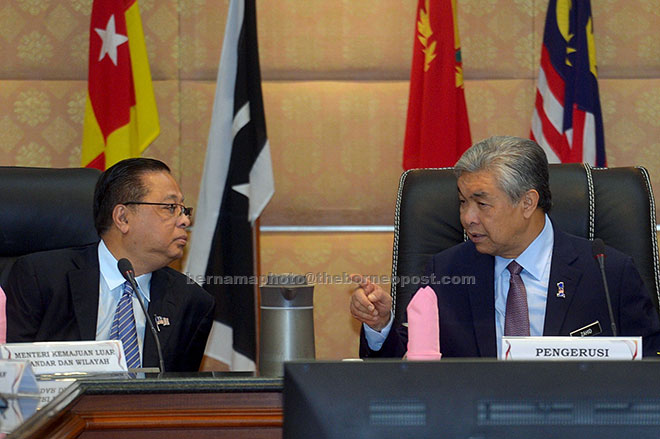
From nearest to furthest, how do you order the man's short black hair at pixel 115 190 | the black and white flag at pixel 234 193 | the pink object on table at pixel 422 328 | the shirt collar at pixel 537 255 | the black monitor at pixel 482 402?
the black monitor at pixel 482 402
the pink object on table at pixel 422 328
the shirt collar at pixel 537 255
the man's short black hair at pixel 115 190
the black and white flag at pixel 234 193

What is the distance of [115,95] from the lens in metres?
3.61

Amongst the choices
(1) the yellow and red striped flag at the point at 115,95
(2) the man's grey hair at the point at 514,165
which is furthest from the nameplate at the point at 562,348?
(1) the yellow and red striped flag at the point at 115,95

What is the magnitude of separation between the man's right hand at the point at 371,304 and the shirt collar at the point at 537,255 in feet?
1.40

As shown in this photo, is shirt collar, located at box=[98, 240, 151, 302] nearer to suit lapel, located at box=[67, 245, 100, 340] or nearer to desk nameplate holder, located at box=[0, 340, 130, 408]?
suit lapel, located at box=[67, 245, 100, 340]

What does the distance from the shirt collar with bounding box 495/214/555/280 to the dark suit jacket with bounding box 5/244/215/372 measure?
91cm

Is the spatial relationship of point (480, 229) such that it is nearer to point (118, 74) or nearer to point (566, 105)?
point (566, 105)

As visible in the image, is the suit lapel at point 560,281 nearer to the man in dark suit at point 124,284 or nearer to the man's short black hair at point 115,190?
the man in dark suit at point 124,284

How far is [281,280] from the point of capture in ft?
6.31

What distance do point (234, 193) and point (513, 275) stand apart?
1543 mm

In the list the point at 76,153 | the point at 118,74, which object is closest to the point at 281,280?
the point at 118,74

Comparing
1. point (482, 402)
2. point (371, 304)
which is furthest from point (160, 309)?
point (482, 402)

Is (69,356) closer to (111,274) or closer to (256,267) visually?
(111,274)

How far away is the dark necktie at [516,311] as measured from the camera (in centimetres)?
222

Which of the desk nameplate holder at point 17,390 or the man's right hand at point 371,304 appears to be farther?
the man's right hand at point 371,304
